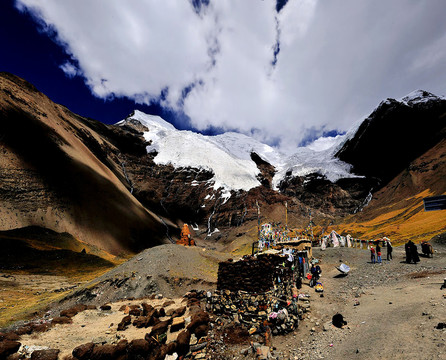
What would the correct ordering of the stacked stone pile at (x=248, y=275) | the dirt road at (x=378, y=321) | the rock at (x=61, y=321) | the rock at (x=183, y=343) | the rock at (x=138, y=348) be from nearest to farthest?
the dirt road at (x=378, y=321)
the rock at (x=138, y=348)
the rock at (x=183, y=343)
the rock at (x=61, y=321)
the stacked stone pile at (x=248, y=275)

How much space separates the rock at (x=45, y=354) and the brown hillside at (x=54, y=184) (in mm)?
34930

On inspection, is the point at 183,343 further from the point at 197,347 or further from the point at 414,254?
the point at 414,254

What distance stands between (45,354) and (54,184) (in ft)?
146

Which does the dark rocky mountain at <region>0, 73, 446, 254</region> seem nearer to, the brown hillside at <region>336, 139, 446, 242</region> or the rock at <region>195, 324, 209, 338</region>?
the brown hillside at <region>336, 139, 446, 242</region>

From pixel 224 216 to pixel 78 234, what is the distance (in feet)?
159

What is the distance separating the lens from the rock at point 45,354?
582 cm

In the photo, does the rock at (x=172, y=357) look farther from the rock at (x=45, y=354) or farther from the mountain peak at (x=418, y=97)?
the mountain peak at (x=418, y=97)

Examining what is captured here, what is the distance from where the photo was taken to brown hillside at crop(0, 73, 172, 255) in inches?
1393

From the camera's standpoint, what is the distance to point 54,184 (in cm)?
4103

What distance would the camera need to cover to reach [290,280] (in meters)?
10.9

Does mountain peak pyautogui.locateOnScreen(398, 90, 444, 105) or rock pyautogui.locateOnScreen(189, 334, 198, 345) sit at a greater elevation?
mountain peak pyautogui.locateOnScreen(398, 90, 444, 105)

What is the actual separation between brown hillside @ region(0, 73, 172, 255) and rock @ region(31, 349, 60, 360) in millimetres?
34930

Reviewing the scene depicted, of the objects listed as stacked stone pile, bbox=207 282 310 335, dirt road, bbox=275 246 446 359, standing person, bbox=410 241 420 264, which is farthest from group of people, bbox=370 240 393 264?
stacked stone pile, bbox=207 282 310 335

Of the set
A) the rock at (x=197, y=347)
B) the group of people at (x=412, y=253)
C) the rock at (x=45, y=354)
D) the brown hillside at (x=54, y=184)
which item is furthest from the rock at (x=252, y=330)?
the brown hillside at (x=54, y=184)
